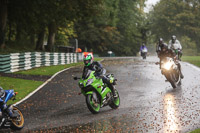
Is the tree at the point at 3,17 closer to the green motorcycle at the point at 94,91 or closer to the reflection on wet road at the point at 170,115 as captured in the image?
the reflection on wet road at the point at 170,115

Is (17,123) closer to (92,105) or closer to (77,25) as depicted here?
(92,105)

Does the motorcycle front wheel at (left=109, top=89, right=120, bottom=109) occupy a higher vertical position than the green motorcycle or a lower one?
lower

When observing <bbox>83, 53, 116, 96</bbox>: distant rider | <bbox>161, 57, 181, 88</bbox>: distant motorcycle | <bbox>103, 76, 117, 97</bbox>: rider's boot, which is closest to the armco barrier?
<bbox>161, 57, 181, 88</bbox>: distant motorcycle

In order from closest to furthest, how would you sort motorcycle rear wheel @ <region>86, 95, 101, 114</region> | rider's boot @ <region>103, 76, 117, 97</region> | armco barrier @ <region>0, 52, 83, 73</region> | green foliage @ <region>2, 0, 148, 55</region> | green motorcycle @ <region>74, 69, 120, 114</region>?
motorcycle rear wheel @ <region>86, 95, 101, 114</region> < green motorcycle @ <region>74, 69, 120, 114</region> < rider's boot @ <region>103, 76, 117, 97</region> < armco barrier @ <region>0, 52, 83, 73</region> < green foliage @ <region>2, 0, 148, 55</region>

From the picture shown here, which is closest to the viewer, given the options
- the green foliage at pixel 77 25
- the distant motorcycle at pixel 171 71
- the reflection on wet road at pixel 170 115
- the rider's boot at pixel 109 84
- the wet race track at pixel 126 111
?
the reflection on wet road at pixel 170 115

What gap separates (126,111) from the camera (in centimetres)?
1031

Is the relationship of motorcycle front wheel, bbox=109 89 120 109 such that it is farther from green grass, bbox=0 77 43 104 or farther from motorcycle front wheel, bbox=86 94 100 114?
green grass, bbox=0 77 43 104

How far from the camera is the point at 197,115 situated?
9289mm

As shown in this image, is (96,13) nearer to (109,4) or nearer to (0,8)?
(0,8)

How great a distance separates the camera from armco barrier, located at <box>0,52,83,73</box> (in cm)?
2238

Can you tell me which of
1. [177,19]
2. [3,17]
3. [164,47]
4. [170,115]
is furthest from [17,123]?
[177,19]

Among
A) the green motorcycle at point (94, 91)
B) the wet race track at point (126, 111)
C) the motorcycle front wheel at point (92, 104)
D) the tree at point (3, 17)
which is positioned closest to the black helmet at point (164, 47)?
the wet race track at point (126, 111)

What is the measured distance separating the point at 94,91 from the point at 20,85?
26.7ft

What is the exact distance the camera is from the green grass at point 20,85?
52.3ft
